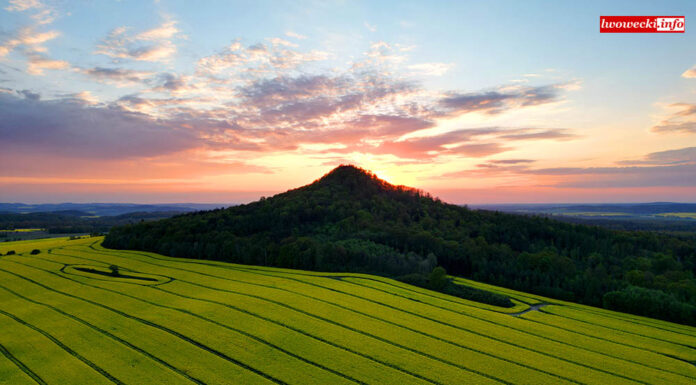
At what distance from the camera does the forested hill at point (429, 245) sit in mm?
73631

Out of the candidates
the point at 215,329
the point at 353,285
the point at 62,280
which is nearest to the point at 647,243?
the point at 353,285

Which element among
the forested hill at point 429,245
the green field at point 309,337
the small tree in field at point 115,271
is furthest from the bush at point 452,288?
the small tree in field at point 115,271

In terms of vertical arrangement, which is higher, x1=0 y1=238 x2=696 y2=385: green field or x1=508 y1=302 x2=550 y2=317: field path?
x1=0 y1=238 x2=696 y2=385: green field

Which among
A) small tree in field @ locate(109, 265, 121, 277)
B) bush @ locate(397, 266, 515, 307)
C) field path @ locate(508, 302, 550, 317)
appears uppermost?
small tree in field @ locate(109, 265, 121, 277)

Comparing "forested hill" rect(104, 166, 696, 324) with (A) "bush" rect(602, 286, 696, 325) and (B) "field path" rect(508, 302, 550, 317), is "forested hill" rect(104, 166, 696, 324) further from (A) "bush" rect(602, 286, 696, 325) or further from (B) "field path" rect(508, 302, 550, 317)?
(B) "field path" rect(508, 302, 550, 317)

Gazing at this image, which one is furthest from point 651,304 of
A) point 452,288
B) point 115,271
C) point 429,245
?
point 115,271

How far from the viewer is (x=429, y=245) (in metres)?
101

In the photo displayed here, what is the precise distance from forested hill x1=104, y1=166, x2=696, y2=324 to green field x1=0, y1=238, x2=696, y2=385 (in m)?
13.1

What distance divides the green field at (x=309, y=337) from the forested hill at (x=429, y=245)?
43.1ft

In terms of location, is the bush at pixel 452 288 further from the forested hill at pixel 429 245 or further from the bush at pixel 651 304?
the bush at pixel 651 304

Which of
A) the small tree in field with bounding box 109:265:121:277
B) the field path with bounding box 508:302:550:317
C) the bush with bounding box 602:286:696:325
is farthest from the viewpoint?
the small tree in field with bounding box 109:265:121:277

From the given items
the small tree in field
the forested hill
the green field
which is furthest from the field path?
the small tree in field

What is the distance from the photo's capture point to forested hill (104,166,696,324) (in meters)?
73.6

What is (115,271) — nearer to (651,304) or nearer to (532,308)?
(532,308)
